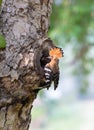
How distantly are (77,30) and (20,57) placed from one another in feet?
9.68

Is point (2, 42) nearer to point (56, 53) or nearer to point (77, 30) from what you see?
point (56, 53)

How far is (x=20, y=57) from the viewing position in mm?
1089

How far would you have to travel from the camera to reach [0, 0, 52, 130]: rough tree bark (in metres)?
1.08

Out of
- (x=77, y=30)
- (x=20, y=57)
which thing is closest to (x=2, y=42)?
(x=20, y=57)

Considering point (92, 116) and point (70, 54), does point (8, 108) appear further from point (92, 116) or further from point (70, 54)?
point (92, 116)

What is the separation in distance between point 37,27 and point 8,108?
197 mm

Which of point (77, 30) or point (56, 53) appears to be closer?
point (56, 53)

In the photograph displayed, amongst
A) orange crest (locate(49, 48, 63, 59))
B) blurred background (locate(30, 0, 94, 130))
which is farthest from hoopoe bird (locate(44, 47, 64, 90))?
blurred background (locate(30, 0, 94, 130))

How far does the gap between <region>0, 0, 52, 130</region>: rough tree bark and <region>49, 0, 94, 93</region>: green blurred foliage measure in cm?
267

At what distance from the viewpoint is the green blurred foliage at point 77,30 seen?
4.01m

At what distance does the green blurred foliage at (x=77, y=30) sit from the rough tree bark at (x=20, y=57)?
2672 mm

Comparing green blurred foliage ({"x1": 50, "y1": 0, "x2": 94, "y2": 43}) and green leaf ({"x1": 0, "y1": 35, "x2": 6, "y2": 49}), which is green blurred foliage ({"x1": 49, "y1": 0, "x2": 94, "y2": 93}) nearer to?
green blurred foliage ({"x1": 50, "y1": 0, "x2": 94, "y2": 43})

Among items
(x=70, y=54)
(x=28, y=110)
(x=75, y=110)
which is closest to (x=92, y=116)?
(x=75, y=110)

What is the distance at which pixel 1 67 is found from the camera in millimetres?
1087
